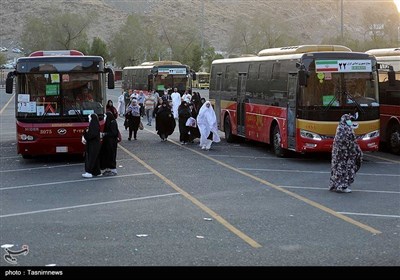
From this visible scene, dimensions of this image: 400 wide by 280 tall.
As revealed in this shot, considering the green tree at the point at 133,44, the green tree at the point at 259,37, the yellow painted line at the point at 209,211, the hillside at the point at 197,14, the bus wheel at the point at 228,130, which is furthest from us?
the hillside at the point at 197,14

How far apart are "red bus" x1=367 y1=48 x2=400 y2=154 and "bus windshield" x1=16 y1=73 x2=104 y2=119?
8.26 metres

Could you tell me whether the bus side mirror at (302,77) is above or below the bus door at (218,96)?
above

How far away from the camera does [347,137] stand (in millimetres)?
14516

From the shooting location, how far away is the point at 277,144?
21.4 metres

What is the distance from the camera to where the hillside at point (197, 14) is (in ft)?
490

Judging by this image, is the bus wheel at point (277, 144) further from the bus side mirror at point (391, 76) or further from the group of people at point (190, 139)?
the bus side mirror at point (391, 76)

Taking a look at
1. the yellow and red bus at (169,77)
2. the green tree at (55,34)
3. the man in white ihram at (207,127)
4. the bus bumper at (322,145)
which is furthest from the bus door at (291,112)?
the green tree at (55,34)

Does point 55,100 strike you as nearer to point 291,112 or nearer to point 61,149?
point 61,149

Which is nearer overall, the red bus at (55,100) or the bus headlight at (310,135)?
the bus headlight at (310,135)

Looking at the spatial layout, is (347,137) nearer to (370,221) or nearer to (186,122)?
(370,221)

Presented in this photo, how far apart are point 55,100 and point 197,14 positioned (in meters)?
138

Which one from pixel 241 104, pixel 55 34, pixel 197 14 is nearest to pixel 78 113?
pixel 241 104

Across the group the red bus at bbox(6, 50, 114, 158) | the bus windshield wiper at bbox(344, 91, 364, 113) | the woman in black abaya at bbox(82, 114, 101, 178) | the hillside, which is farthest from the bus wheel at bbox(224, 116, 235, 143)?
the hillside

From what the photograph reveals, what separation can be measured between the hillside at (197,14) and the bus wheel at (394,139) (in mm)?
118110
